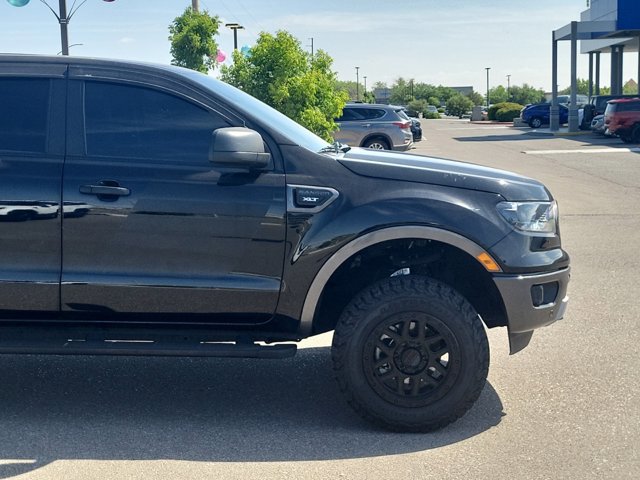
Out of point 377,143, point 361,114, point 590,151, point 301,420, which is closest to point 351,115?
point 361,114

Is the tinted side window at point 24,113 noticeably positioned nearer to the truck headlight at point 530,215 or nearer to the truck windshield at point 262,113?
the truck windshield at point 262,113

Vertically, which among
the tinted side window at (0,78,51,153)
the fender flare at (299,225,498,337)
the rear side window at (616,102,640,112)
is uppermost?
the rear side window at (616,102,640,112)

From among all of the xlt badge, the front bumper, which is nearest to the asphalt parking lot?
the front bumper

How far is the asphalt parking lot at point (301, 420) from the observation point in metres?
4.49

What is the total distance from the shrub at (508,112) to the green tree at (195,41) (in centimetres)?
4068

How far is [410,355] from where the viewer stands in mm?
4867

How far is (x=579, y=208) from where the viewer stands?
48.9 feet

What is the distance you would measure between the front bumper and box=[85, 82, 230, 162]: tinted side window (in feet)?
5.74

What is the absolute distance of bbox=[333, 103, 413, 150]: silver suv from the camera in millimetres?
24188

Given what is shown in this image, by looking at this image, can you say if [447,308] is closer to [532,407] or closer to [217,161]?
[532,407]

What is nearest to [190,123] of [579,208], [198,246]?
[198,246]

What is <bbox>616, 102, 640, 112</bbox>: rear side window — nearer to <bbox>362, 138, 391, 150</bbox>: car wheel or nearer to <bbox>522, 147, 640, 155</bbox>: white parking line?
<bbox>522, 147, 640, 155</bbox>: white parking line

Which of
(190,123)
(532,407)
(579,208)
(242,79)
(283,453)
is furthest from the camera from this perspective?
(242,79)

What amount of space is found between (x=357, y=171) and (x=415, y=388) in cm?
119
